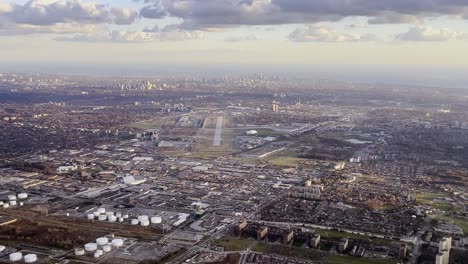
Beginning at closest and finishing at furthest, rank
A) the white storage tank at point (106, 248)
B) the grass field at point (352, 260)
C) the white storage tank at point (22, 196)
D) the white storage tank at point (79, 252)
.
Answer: the grass field at point (352, 260), the white storage tank at point (79, 252), the white storage tank at point (106, 248), the white storage tank at point (22, 196)

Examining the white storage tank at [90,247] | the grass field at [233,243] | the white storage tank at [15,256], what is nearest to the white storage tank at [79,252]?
the white storage tank at [90,247]

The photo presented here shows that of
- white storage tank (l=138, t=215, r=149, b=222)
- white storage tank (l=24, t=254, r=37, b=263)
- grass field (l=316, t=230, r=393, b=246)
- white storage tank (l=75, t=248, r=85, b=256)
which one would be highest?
white storage tank (l=138, t=215, r=149, b=222)

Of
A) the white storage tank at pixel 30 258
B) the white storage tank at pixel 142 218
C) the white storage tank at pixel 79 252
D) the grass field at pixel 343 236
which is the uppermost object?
the white storage tank at pixel 142 218

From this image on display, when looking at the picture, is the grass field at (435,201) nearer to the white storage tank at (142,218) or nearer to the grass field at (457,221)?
the grass field at (457,221)

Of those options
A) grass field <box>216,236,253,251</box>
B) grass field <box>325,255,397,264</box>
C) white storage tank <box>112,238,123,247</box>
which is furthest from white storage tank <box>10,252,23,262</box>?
grass field <box>325,255,397,264</box>

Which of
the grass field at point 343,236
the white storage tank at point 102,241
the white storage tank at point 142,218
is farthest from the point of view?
the white storage tank at point 142,218

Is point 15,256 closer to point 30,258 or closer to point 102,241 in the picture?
point 30,258

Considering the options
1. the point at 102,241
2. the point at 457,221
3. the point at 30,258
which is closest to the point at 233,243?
the point at 102,241

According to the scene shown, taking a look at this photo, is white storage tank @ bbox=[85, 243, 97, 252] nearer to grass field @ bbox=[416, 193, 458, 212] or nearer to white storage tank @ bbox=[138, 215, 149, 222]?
white storage tank @ bbox=[138, 215, 149, 222]

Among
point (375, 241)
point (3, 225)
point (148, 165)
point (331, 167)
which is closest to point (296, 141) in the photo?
point (331, 167)
